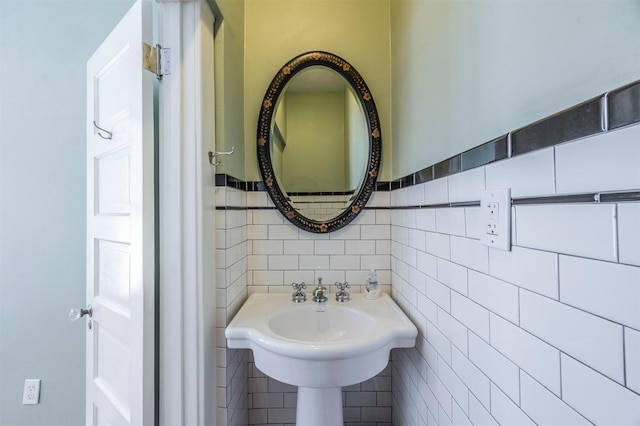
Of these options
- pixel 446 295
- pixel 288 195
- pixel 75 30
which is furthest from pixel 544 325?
pixel 75 30

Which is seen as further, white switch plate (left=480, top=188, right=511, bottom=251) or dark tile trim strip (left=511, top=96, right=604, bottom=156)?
white switch plate (left=480, top=188, right=511, bottom=251)

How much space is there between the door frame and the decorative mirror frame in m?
0.38

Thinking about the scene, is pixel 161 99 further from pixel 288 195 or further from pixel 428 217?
pixel 428 217

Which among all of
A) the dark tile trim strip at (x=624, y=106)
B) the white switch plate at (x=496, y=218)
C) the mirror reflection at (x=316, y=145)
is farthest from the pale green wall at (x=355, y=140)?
the dark tile trim strip at (x=624, y=106)

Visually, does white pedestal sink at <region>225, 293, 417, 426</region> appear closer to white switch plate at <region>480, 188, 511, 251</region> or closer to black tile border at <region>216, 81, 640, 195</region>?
white switch plate at <region>480, 188, 511, 251</region>

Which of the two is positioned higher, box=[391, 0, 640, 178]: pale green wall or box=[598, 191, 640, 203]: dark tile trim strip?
box=[391, 0, 640, 178]: pale green wall

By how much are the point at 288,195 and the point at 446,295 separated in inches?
32.2

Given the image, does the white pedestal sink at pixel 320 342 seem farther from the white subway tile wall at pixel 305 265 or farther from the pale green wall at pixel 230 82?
the pale green wall at pixel 230 82

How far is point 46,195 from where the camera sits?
131cm

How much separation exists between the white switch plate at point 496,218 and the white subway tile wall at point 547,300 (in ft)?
0.05

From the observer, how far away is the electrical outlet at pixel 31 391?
131 centimetres

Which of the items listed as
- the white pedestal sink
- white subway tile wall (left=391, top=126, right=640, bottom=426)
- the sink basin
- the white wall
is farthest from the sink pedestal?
the white wall

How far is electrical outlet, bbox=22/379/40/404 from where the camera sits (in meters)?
1.31

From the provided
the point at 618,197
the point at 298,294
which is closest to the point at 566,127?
the point at 618,197
